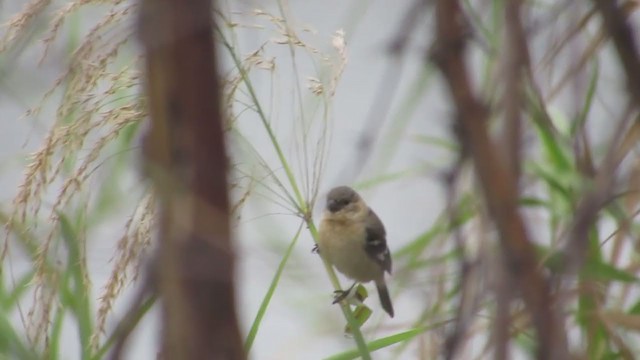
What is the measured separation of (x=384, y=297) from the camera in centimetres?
306

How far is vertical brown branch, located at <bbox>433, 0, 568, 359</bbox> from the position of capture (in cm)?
74

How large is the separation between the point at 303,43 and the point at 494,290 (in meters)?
1.23

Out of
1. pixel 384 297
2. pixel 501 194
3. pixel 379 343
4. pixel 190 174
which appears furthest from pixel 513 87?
pixel 384 297

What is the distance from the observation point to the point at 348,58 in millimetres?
2023

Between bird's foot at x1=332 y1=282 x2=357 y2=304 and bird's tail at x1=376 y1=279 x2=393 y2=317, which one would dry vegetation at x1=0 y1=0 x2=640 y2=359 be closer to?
bird's foot at x1=332 y1=282 x2=357 y2=304

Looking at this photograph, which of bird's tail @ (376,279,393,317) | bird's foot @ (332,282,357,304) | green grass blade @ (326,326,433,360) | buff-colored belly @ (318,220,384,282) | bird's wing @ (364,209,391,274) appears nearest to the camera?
green grass blade @ (326,326,433,360)

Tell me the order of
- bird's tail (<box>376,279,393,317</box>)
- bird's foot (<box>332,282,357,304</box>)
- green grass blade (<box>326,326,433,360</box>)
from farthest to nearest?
bird's tail (<box>376,279,393,317</box>)
bird's foot (<box>332,282,357,304</box>)
green grass blade (<box>326,326,433,360</box>)

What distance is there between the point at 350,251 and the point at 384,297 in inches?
32.5

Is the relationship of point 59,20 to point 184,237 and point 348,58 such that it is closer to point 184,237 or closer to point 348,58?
point 348,58

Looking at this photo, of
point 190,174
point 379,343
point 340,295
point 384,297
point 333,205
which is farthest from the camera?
point 333,205

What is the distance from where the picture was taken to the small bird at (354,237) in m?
3.81

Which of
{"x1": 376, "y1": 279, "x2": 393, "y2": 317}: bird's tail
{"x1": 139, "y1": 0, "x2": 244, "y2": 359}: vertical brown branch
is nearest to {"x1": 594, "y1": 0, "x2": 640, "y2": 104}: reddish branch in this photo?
{"x1": 139, "y1": 0, "x2": 244, "y2": 359}: vertical brown branch

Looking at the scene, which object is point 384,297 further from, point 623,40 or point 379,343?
point 623,40

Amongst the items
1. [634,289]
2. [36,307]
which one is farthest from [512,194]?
[634,289]
